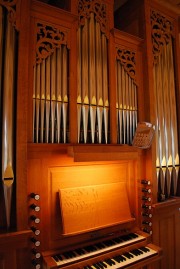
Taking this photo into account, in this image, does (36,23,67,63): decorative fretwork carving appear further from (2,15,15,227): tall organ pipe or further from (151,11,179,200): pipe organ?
(151,11,179,200): pipe organ

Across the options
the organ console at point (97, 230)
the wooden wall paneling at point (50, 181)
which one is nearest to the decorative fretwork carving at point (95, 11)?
the wooden wall paneling at point (50, 181)

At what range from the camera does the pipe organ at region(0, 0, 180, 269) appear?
2322mm

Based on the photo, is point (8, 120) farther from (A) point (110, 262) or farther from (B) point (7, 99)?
(A) point (110, 262)

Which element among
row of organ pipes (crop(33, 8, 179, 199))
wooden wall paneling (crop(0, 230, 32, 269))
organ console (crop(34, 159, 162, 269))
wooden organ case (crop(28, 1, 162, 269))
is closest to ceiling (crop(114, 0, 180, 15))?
row of organ pipes (crop(33, 8, 179, 199))

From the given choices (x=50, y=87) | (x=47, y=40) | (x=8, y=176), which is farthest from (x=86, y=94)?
(x=8, y=176)

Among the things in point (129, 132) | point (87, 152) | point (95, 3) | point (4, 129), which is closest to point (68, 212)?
point (87, 152)

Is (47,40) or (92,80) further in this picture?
(92,80)

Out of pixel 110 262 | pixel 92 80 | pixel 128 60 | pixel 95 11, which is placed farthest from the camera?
pixel 128 60

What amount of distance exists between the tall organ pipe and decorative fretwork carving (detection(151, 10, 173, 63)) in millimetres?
2293

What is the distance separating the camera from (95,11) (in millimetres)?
3074

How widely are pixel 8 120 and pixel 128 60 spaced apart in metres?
2.08

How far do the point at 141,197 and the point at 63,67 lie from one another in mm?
2155

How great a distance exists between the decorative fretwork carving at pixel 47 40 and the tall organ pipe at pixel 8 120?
326 millimetres

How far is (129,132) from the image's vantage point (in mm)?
3246
